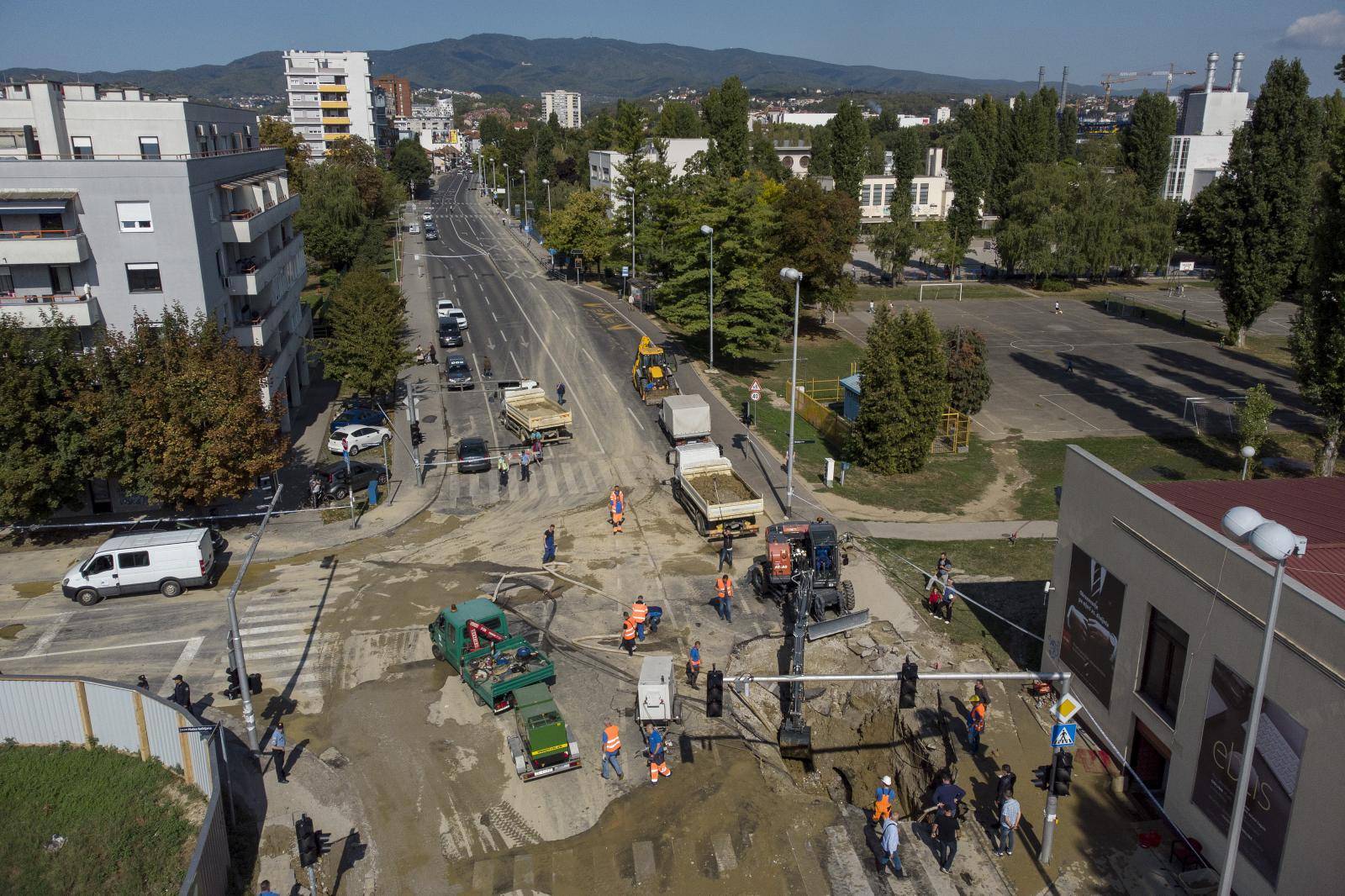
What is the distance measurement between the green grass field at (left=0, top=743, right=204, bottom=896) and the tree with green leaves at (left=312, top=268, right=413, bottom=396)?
2652 centimetres

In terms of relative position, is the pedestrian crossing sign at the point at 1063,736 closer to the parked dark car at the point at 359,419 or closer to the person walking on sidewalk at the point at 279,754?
the person walking on sidewalk at the point at 279,754

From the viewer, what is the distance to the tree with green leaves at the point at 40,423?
29172mm

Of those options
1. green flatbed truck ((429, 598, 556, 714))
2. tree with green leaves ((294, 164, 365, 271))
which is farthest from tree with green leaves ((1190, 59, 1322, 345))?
tree with green leaves ((294, 164, 365, 271))

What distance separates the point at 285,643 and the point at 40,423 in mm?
12193

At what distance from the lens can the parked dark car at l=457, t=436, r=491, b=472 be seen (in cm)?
3972

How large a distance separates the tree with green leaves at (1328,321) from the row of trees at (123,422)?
41.4 metres

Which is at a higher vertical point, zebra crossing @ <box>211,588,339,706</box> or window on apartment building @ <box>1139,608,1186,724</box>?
window on apartment building @ <box>1139,608,1186,724</box>

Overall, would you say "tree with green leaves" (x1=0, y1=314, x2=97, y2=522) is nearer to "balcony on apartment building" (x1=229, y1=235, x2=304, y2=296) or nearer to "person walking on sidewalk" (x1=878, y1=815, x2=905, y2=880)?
"balcony on apartment building" (x1=229, y1=235, x2=304, y2=296)

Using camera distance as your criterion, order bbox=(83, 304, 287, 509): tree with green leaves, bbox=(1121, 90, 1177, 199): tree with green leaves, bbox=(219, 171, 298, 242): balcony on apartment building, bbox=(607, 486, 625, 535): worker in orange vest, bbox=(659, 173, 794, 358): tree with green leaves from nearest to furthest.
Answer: bbox=(83, 304, 287, 509): tree with green leaves < bbox=(607, 486, 625, 535): worker in orange vest < bbox=(219, 171, 298, 242): balcony on apartment building < bbox=(659, 173, 794, 358): tree with green leaves < bbox=(1121, 90, 1177, 199): tree with green leaves

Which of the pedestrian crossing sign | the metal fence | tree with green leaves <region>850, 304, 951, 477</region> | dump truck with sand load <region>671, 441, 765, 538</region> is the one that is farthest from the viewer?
tree with green leaves <region>850, 304, 951, 477</region>

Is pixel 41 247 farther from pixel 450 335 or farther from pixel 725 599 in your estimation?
pixel 450 335

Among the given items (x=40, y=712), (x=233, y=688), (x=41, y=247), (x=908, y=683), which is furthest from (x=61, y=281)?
(x=908, y=683)

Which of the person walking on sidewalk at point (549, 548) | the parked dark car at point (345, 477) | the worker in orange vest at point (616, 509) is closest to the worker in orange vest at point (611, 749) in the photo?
the person walking on sidewalk at point (549, 548)

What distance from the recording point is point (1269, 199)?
58531 mm
